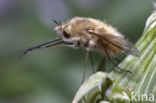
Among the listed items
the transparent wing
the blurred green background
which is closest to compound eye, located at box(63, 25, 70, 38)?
the transparent wing

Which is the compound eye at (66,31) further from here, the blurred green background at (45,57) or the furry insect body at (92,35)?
the blurred green background at (45,57)

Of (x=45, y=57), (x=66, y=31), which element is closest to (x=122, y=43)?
(x=66, y=31)

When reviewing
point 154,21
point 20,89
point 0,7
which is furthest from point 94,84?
point 0,7

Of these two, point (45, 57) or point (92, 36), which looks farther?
point (45, 57)

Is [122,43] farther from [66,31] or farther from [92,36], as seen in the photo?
[66,31]

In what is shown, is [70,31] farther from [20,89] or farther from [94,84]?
[20,89]

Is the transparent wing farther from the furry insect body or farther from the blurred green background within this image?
the blurred green background

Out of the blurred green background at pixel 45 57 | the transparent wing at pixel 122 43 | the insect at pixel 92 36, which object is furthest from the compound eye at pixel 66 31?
the blurred green background at pixel 45 57

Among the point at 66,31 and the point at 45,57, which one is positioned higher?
the point at 45,57
